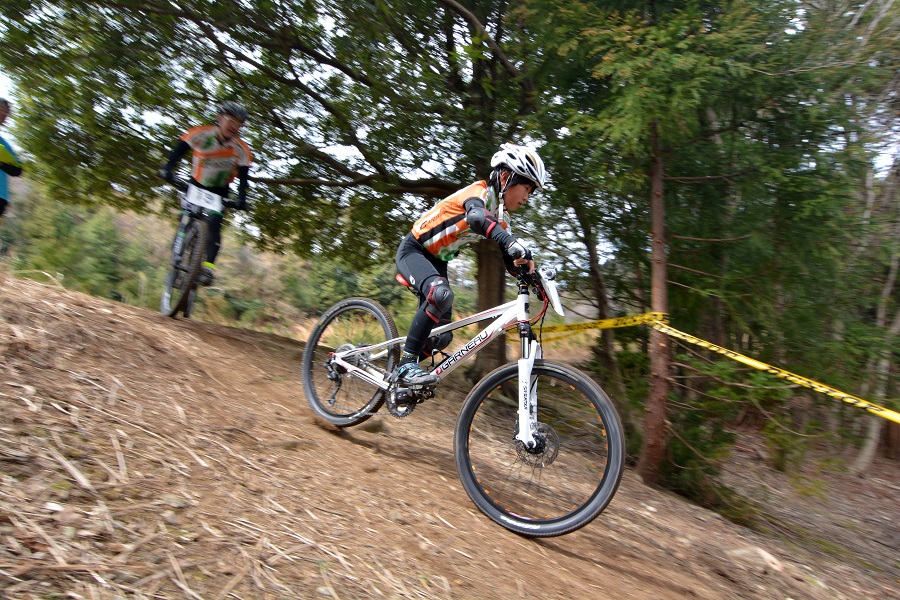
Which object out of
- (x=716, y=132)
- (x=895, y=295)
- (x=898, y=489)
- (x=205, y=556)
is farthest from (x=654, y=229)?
(x=898, y=489)

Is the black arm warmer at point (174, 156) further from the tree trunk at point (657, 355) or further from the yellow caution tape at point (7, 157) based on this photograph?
the tree trunk at point (657, 355)

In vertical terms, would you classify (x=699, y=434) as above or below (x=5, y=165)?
below

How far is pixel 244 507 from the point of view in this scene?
8.81ft

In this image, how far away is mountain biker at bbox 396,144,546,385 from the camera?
12.2ft

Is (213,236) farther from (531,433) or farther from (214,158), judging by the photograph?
(531,433)

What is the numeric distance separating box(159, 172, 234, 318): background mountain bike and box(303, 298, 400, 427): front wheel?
172 centimetres

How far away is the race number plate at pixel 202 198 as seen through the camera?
19.9 feet

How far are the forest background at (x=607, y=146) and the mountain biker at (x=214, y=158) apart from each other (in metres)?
1.34

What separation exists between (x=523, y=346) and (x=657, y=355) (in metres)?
2.21

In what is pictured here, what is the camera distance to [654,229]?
18.1 feet

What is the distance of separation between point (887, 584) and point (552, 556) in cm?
366

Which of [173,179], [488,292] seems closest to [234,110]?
[173,179]

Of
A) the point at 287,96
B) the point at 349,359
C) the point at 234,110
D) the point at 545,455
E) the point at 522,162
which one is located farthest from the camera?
the point at 287,96

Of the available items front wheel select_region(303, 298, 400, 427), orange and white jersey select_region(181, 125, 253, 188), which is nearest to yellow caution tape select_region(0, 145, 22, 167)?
orange and white jersey select_region(181, 125, 253, 188)
